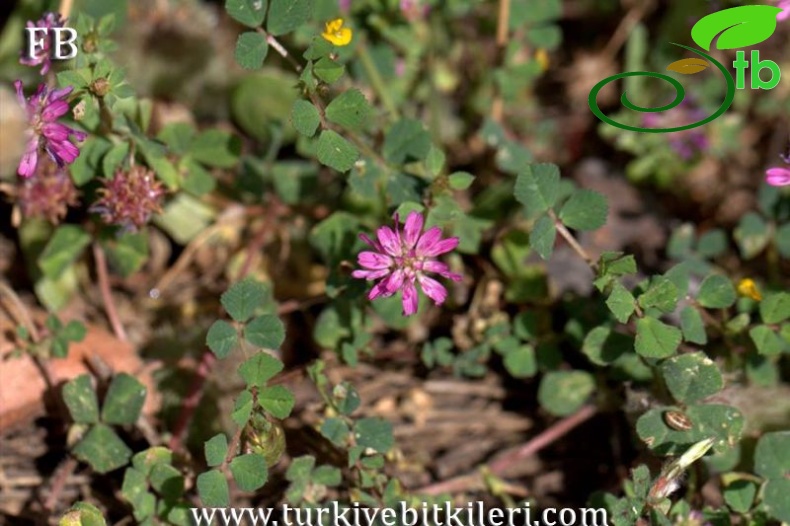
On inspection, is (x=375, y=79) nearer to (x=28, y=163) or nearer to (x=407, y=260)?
(x=407, y=260)

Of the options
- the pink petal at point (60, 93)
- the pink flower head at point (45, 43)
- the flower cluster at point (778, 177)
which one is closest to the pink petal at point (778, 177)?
the flower cluster at point (778, 177)

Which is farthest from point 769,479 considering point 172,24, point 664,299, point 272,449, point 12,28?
point 12,28

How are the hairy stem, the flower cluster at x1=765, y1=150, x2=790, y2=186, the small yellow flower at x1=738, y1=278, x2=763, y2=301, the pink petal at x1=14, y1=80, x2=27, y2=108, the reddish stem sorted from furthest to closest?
the hairy stem < the reddish stem < the small yellow flower at x1=738, y1=278, x2=763, y2=301 < the flower cluster at x1=765, y1=150, x2=790, y2=186 < the pink petal at x1=14, y1=80, x2=27, y2=108

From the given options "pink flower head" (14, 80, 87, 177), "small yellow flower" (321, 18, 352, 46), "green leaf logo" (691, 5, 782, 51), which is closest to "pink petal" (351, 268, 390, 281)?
"small yellow flower" (321, 18, 352, 46)

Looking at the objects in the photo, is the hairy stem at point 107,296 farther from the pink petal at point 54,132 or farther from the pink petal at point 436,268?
the pink petal at point 436,268

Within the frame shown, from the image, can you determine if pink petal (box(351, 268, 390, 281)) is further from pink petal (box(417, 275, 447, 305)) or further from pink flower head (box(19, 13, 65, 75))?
pink flower head (box(19, 13, 65, 75))
